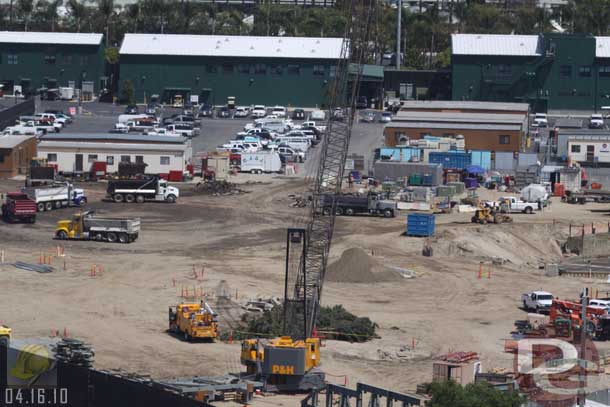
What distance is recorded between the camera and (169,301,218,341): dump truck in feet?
152

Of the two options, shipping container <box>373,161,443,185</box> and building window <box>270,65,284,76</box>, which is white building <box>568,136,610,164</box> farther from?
building window <box>270,65,284,76</box>

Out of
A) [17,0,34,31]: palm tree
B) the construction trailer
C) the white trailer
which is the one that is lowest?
the construction trailer

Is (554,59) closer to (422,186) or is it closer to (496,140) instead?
(496,140)

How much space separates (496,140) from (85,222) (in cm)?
3343

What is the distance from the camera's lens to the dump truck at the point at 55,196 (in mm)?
69625

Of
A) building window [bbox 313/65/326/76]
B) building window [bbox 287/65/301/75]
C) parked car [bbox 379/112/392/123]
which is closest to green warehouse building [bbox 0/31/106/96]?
building window [bbox 287/65/301/75]

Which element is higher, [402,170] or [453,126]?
[453,126]

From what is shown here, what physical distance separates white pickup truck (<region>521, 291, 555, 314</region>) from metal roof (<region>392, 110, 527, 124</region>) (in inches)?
1588

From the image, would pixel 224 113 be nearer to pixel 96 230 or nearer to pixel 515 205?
pixel 515 205

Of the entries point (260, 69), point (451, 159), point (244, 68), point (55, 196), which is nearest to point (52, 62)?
point (244, 68)

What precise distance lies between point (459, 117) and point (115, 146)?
75.8ft

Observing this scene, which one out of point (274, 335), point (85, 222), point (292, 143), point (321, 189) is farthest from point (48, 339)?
point (292, 143)

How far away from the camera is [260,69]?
108688 millimetres

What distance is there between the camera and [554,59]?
349 feet
